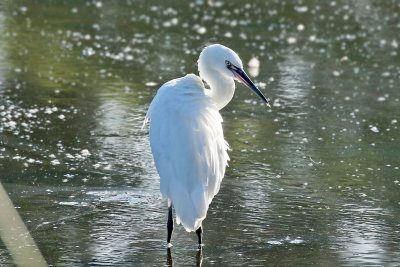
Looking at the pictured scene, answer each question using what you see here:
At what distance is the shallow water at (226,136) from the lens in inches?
222

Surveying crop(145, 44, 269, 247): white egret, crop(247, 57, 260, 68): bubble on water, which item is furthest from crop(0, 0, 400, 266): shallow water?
crop(145, 44, 269, 247): white egret

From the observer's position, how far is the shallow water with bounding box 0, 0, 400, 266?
18.5ft

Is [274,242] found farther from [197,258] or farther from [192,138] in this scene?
[192,138]

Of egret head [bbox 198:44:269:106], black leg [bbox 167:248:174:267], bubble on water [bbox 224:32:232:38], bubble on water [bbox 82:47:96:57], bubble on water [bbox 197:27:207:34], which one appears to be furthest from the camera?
bubble on water [bbox 197:27:207:34]

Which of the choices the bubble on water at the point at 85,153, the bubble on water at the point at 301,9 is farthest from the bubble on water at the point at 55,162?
the bubble on water at the point at 301,9

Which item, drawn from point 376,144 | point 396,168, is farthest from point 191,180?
point 376,144

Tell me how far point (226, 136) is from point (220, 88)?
2.39 m

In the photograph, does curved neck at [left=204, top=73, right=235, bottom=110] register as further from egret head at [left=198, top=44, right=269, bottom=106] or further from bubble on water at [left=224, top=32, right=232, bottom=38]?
bubble on water at [left=224, top=32, right=232, bottom=38]

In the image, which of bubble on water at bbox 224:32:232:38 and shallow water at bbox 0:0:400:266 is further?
bubble on water at bbox 224:32:232:38

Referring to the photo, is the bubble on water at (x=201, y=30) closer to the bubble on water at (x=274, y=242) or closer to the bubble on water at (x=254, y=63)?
the bubble on water at (x=254, y=63)

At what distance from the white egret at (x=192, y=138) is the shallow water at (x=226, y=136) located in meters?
0.41

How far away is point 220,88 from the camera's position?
237 inches

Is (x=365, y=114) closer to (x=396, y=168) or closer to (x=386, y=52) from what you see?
(x=396, y=168)

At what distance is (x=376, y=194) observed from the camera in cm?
673
